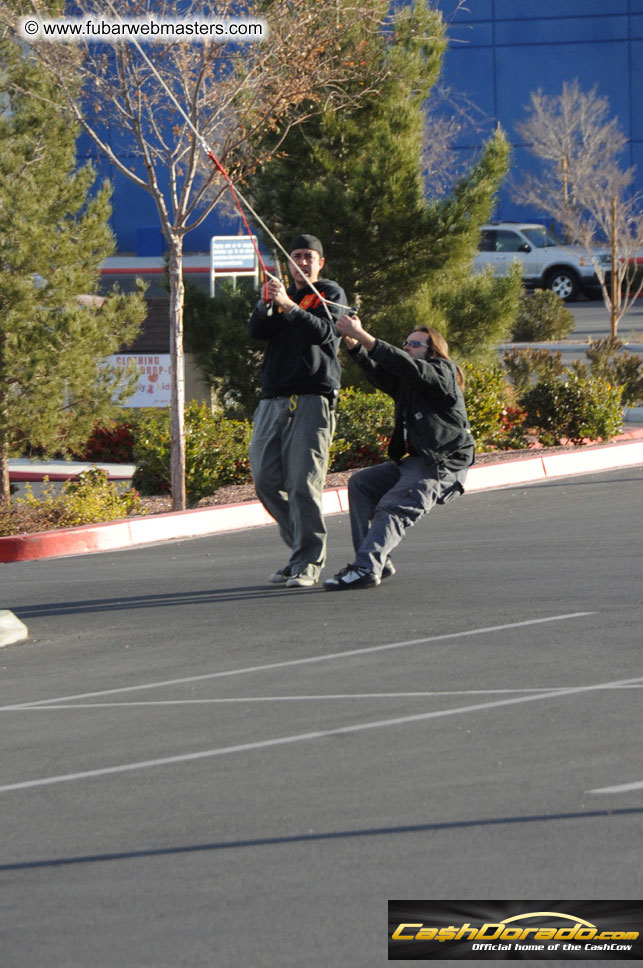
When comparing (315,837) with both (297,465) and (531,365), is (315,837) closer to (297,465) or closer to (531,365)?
(297,465)

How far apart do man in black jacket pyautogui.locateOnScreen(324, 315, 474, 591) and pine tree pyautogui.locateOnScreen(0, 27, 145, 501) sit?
5.41 metres

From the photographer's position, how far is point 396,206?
15719 millimetres

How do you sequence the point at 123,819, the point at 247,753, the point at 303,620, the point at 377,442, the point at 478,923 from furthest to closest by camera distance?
the point at 377,442
the point at 303,620
the point at 247,753
the point at 123,819
the point at 478,923

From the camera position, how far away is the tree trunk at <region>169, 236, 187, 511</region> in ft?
41.0

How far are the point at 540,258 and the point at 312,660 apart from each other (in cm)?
3325

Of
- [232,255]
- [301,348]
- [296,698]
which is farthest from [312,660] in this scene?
[232,255]

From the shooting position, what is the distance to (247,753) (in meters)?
5.39

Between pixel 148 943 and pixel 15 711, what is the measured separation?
2693mm

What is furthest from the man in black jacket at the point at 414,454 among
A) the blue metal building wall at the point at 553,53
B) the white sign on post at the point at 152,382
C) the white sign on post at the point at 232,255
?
the blue metal building wall at the point at 553,53

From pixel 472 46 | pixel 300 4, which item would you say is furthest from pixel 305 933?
pixel 472 46

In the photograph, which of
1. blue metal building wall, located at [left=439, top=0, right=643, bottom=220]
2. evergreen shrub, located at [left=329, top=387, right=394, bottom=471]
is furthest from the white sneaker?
blue metal building wall, located at [left=439, top=0, right=643, bottom=220]

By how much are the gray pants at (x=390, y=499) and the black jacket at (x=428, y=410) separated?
0.09 meters

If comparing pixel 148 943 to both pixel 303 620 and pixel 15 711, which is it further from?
pixel 303 620

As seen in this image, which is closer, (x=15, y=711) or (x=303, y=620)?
(x=15, y=711)
